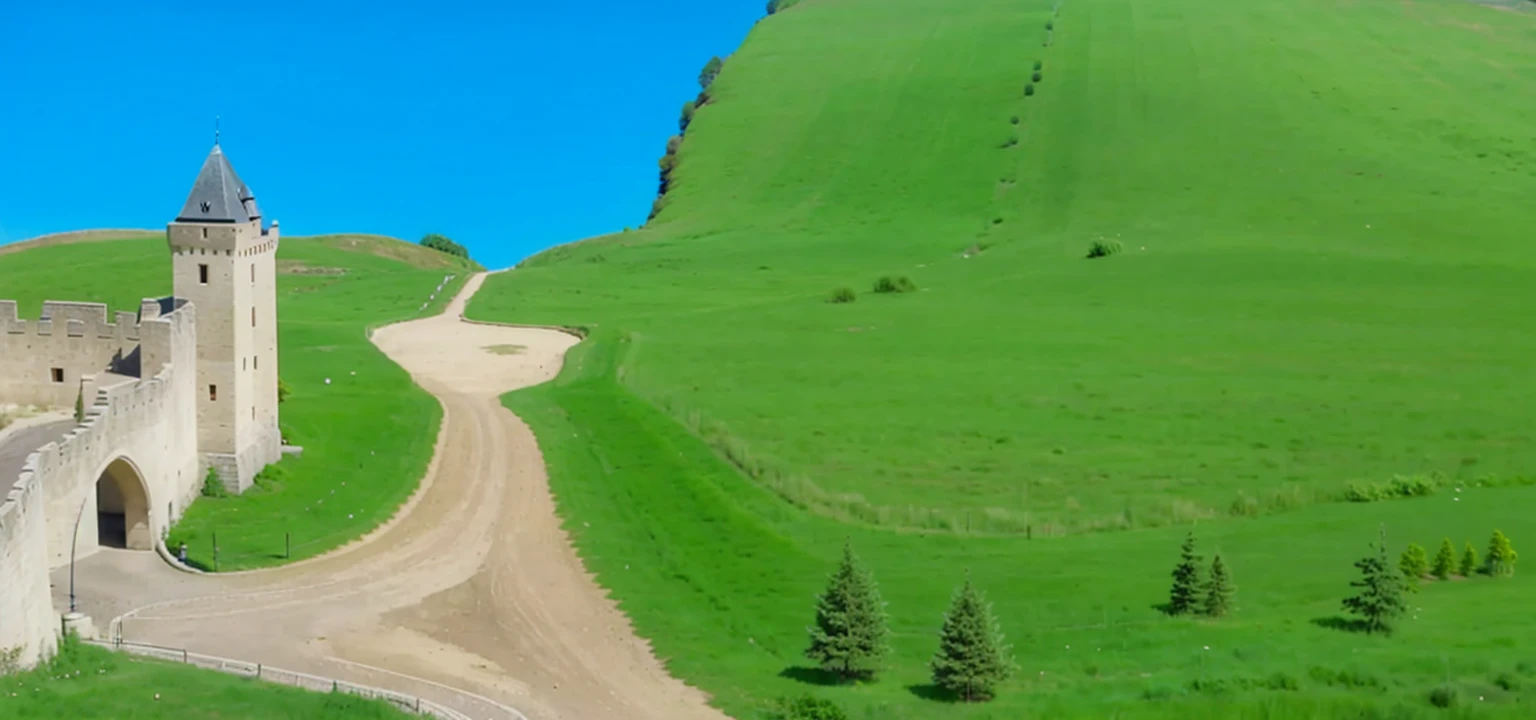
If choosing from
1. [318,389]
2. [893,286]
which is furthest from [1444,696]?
[893,286]

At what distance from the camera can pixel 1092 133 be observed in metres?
145

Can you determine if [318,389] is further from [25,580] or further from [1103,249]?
[1103,249]

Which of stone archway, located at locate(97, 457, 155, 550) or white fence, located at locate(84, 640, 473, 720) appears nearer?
white fence, located at locate(84, 640, 473, 720)

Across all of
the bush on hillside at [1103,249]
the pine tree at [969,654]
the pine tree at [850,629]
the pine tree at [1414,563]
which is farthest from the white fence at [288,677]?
the bush on hillside at [1103,249]

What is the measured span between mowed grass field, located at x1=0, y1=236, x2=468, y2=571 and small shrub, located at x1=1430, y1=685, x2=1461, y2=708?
28.8 meters

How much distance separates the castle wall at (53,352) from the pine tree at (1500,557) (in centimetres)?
3727

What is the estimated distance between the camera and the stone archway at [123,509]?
4806 centimetres

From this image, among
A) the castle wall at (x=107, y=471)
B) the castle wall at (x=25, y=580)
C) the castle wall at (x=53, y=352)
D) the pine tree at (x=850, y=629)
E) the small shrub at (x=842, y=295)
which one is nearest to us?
the castle wall at (x=25, y=580)

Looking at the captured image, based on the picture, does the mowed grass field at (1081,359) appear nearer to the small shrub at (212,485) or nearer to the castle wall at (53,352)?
the small shrub at (212,485)

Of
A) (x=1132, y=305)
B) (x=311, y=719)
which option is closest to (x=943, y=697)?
(x=311, y=719)

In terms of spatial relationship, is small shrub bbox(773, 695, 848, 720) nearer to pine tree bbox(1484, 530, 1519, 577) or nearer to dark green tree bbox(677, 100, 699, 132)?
pine tree bbox(1484, 530, 1519, 577)

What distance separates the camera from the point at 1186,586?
40.4 m

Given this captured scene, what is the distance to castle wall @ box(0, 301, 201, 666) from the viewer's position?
35.9 m

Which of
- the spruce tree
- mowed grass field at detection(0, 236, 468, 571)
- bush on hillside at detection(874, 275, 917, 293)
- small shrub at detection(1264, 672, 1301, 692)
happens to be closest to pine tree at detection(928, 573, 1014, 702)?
small shrub at detection(1264, 672, 1301, 692)
